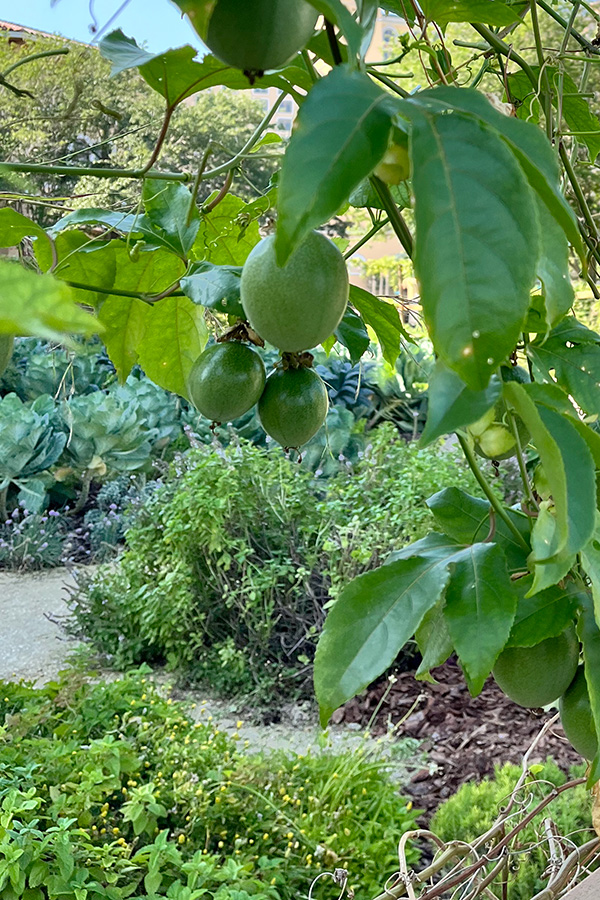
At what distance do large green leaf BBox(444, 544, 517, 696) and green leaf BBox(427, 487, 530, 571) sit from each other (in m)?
0.06

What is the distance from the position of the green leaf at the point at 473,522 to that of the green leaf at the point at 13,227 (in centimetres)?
28

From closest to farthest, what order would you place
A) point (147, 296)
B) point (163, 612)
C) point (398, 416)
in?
point (147, 296) < point (163, 612) < point (398, 416)

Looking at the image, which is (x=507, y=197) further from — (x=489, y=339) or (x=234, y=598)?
(x=234, y=598)

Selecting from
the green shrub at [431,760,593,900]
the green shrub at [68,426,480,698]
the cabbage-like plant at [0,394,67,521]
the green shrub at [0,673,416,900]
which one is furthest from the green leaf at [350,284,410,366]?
the cabbage-like plant at [0,394,67,521]

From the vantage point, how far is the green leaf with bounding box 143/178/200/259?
0.50m

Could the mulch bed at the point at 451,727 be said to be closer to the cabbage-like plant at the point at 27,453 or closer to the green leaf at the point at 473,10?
the cabbage-like plant at the point at 27,453

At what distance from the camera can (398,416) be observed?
4547 millimetres

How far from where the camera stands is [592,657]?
398mm

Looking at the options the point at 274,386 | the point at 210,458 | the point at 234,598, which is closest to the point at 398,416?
the point at 210,458

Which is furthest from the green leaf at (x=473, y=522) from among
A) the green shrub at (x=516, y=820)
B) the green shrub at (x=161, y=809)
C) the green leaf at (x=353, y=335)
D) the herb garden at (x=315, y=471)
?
the green shrub at (x=516, y=820)

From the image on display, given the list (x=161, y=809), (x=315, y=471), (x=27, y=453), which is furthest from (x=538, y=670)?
(x=27, y=453)

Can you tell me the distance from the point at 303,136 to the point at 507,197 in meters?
0.06

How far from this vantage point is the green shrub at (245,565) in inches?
105

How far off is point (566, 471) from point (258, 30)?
0.17m
